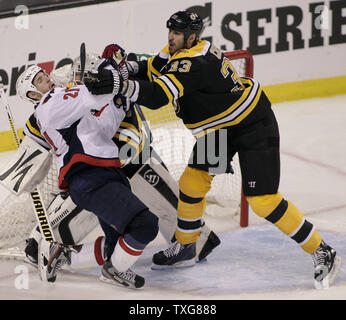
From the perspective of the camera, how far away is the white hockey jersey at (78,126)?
3.61 m

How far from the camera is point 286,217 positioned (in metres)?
3.69

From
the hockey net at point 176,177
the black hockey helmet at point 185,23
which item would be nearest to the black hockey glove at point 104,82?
the black hockey helmet at point 185,23

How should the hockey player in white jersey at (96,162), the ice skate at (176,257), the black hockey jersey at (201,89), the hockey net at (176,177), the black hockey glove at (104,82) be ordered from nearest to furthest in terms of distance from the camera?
the black hockey glove at (104,82) < the black hockey jersey at (201,89) < the hockey player in white jersey at (96,162) < the ice skate at (176,257) < the hockey net at (176,177)

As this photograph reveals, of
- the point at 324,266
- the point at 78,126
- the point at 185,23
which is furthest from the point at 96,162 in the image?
the point at 324,266

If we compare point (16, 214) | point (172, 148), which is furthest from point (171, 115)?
point (16, 214)

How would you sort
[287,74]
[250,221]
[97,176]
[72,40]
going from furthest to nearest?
[287,74] → [72,40] → [250,221] → [97,176]

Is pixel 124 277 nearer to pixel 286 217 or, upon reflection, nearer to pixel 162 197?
pixel 162 197

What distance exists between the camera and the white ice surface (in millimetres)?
3742

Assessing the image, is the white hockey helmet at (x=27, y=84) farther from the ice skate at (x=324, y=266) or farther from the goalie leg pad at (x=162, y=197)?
the ice skate at (x=324, y=266)

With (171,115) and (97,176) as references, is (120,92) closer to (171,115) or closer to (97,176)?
(97,176)

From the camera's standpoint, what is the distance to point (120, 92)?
338 cm

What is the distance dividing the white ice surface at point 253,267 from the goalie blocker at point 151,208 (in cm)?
10

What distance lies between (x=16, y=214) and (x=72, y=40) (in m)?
1.81

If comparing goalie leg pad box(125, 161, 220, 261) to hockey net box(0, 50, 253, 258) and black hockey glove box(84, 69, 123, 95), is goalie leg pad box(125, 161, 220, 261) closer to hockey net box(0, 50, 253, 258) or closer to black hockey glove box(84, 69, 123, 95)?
hockey net box(0, 50, 253, 258)
